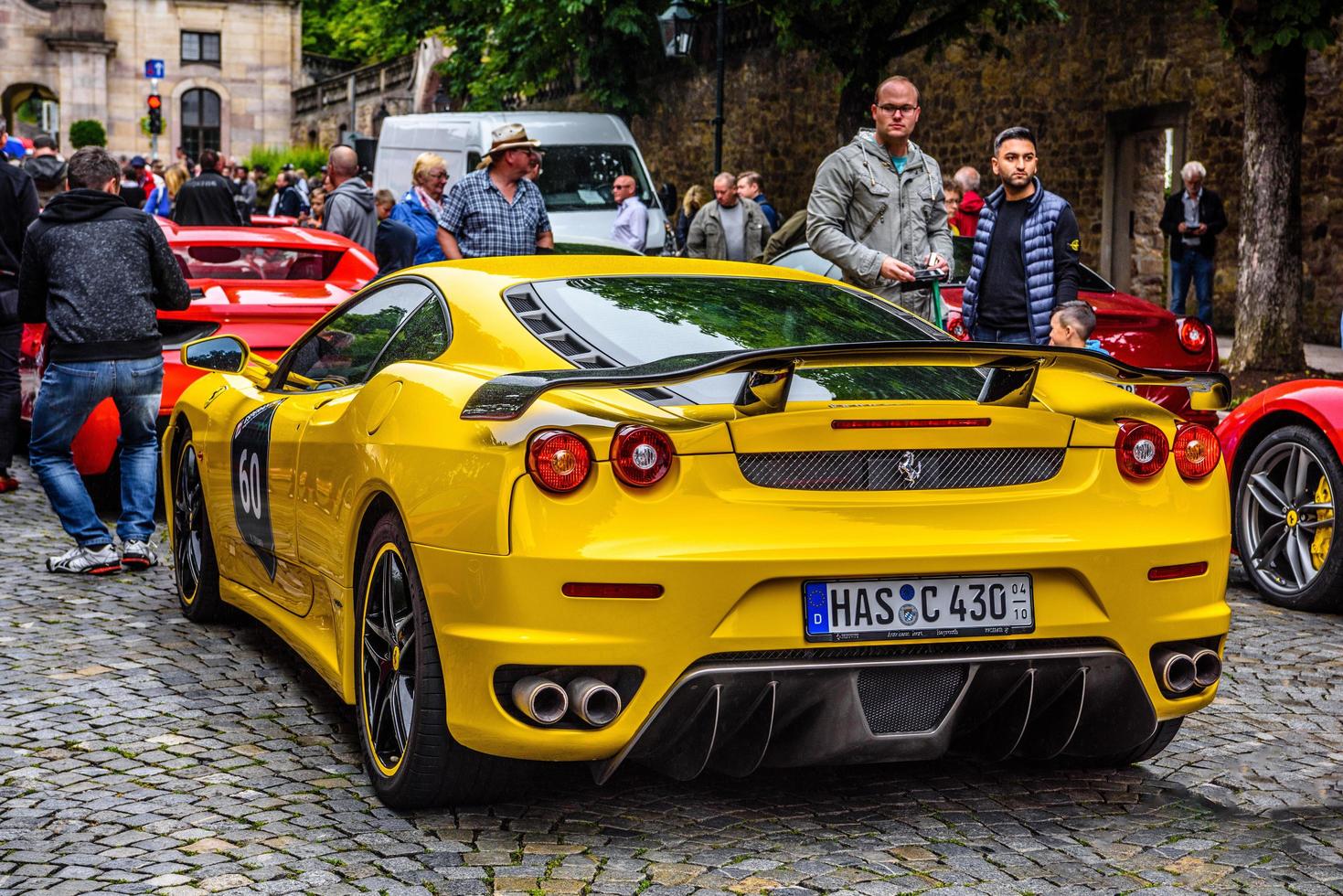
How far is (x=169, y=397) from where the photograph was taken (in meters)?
8.93

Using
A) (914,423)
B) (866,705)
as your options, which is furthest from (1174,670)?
(914,423)

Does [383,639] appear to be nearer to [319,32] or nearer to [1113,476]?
[1113,476]

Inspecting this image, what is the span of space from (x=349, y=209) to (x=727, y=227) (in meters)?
4.14

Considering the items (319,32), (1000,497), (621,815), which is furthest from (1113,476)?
(319,32)

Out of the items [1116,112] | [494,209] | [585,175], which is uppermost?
[1116,112]

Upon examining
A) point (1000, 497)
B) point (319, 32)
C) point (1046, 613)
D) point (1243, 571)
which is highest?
point (319, 32)

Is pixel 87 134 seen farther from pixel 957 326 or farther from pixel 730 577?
pixel 730 577

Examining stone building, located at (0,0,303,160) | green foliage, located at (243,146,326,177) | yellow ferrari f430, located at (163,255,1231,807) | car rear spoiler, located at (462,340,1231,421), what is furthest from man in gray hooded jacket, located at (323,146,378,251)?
stone building, located at (0,0,303,160)

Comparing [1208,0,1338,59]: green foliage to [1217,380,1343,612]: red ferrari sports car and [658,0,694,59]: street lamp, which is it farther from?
[658,0,694,59]: street lamp

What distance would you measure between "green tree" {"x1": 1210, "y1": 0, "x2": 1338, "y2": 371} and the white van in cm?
685

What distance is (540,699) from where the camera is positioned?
3906mm

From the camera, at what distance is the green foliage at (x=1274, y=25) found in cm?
1380

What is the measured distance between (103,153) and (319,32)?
7701 centimetres

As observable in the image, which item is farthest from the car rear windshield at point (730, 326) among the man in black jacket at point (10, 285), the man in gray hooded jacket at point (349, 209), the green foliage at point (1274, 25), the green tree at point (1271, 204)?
the green tree at point (1271, 204)
